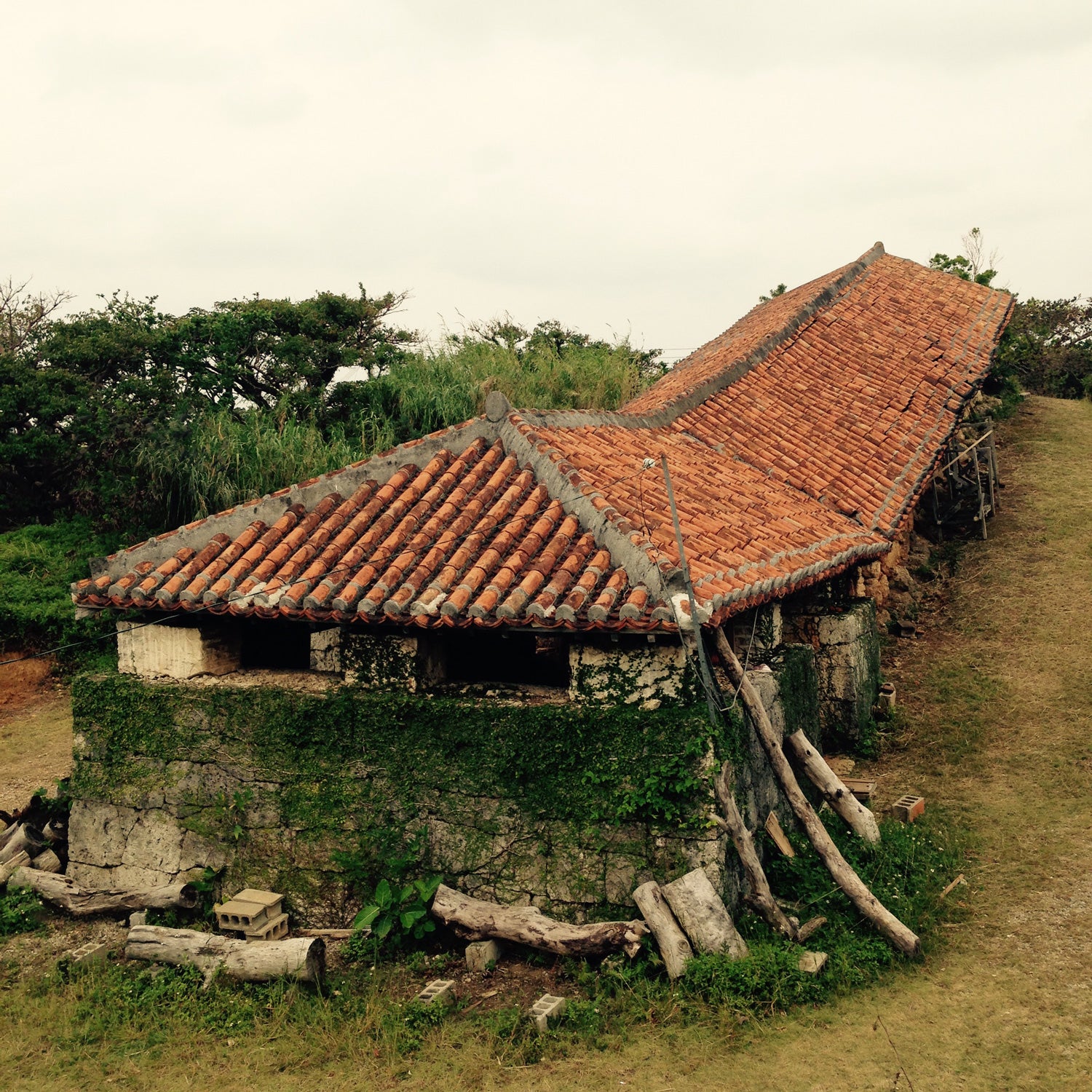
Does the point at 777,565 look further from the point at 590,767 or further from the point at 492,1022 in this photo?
the point at 492,1022

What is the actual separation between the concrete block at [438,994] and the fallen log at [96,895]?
7.85ft

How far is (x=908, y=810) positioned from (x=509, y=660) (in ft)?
13.2

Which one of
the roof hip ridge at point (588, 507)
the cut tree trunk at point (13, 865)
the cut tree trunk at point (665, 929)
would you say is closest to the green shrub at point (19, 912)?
the cut tree trunk at point (13, 865)

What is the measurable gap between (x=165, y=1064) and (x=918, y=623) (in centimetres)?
1171

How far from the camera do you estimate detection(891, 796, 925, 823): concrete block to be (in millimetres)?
8992

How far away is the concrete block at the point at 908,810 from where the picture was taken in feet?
29.5

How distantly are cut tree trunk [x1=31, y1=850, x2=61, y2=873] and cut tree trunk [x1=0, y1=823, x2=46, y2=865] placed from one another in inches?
11.0

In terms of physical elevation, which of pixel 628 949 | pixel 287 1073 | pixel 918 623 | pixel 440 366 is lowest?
pixel 287 1073

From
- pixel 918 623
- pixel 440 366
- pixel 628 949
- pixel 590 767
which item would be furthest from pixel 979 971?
pixel 440 366

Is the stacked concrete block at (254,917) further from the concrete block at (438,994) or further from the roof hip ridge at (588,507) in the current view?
the roof hip ridge at (588,507)

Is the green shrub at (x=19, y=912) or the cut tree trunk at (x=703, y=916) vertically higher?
the cut tree trunk at (x=703, y=916)

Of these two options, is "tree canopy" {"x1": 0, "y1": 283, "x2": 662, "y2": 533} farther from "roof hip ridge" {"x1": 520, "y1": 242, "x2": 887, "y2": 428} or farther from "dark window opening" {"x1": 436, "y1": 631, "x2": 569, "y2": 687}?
"dark window opening" {"x1": 436, "y1": 631, "x2": 569, "y2": 687}

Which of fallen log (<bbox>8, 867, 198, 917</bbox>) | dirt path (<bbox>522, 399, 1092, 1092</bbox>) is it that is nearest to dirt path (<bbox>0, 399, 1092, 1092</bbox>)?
dirt path (<bbox>522, 399, 1092, 1092</bbox>)

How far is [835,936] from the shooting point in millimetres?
6770
